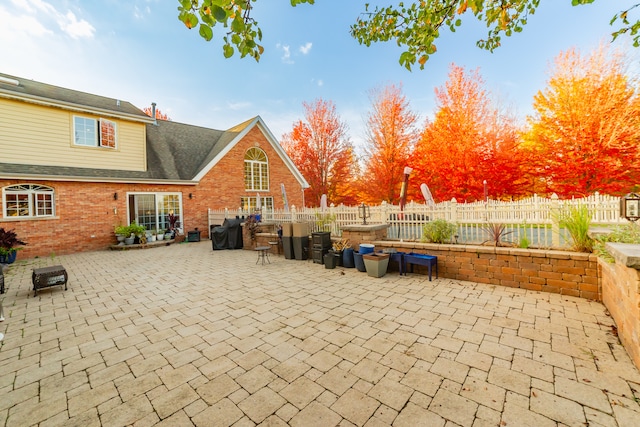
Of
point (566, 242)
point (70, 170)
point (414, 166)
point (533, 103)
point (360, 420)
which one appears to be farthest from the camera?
point (414, 166)

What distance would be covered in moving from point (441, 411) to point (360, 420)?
68 centimetres

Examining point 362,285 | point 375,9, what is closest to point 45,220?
point 362,285

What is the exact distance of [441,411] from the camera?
6.78 feet

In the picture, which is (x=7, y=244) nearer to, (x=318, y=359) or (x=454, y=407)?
(x=318, y=359)

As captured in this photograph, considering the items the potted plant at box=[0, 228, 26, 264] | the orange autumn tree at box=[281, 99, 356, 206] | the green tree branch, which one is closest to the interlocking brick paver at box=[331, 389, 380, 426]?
the green tree branch

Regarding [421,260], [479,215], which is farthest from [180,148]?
[479,215]

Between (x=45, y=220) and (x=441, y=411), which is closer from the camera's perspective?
(x=441, y=411)

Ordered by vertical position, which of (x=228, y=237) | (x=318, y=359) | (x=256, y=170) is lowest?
(x=318, y=359)

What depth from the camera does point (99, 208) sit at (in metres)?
11.6

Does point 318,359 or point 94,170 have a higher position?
point 94,170

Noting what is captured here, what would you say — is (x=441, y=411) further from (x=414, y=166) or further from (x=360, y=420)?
(x=414, y=166)

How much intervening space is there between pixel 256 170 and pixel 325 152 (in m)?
6.08

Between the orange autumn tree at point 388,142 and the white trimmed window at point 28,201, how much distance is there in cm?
1599

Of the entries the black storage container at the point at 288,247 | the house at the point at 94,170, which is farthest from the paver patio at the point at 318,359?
the house at the point at 94,170
